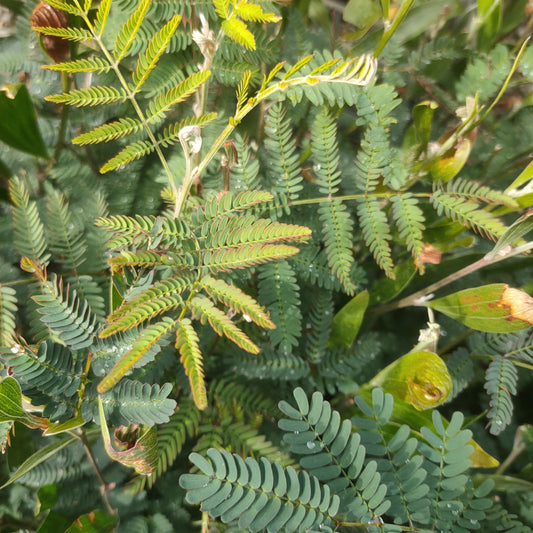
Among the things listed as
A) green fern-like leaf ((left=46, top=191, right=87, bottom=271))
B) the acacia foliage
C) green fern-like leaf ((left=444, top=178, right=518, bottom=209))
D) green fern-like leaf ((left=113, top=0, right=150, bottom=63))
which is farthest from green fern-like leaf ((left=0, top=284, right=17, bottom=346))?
green fern-like leaf ((left=444, top=178, right=518, bottom=209))

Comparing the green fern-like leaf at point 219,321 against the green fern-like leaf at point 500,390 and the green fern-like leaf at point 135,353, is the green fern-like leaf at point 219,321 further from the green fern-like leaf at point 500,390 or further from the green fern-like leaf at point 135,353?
the green fern-like leaf at point 500,390

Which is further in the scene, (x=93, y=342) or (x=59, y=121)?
(x=59, y=121)

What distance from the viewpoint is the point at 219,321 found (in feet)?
1.97

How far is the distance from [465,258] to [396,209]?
0.76 feet

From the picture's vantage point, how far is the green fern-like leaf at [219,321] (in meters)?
0.58

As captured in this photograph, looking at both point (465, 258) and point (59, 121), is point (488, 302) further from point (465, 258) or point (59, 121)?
point (59, 121)

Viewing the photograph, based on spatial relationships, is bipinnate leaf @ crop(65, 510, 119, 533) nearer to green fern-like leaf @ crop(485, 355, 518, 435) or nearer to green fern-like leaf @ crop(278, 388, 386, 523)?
green fern-like leaf @ crop(278, 388, 386, 523)

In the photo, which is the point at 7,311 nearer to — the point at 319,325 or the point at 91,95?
the point at 91,95

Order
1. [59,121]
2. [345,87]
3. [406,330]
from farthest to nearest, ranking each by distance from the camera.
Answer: [406,330] → [59,121] → [345,87]

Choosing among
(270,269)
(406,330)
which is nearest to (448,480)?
(270,269)

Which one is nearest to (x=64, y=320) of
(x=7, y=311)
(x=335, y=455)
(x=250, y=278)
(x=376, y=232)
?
(x=7, y=311)

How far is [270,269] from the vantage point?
0.83 metres

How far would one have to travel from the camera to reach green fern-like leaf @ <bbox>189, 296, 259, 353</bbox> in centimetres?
58

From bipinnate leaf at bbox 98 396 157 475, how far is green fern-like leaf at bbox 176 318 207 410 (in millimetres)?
112
